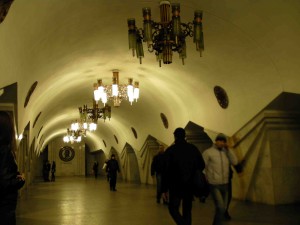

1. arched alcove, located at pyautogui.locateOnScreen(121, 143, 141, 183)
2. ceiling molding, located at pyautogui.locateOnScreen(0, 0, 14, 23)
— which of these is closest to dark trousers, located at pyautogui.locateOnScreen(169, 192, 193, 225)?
ceiling molding, located at pyautogui.locateOnScreen(0, 0, 14, 23)

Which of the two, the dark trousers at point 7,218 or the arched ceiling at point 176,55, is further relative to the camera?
the arched ceiling at point 176,55

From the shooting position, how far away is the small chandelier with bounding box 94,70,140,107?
1184 centimetres

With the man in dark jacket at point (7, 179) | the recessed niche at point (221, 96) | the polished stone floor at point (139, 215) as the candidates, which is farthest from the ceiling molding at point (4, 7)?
the recessed niche at point (221, 96)

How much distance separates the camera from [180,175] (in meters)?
5.00

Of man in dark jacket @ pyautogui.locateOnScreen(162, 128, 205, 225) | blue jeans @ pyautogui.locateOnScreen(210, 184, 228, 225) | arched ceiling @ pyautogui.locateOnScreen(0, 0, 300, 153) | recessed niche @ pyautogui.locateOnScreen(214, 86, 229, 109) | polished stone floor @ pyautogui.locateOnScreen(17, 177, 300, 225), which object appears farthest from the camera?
recessed niche @ pyautogui.locateOnScreen(214, 86, 229, 109)

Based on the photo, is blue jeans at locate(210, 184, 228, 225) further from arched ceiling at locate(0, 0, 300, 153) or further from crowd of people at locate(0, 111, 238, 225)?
arched ceiling at locate(0, 0, 300, 153)

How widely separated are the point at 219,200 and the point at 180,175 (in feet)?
3.28

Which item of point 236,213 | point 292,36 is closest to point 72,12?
point 292,36

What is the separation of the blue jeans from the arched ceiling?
135 inches

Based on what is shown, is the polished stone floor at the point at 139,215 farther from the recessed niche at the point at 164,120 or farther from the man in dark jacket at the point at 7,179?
the recessed niche at the point at 164,120

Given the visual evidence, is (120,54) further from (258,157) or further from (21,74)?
(258,157)

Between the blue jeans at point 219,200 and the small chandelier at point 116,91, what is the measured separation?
253 inches

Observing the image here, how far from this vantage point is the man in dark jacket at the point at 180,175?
5.00m

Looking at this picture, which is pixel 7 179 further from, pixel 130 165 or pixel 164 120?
pixel 130 165
